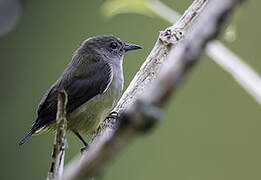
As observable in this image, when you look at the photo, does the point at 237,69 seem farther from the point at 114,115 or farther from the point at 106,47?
the point at 106,47

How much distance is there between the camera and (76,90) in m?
3.44

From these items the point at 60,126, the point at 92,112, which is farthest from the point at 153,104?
the point at 92,112

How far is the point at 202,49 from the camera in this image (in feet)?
1.85

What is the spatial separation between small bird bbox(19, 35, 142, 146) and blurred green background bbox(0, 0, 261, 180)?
2276 mm

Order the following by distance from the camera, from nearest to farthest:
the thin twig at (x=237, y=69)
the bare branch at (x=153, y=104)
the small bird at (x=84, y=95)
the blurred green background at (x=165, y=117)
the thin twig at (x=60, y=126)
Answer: the bare branch at (x=153, y=104)
the thin twig at (x=60, y=126)
the thin twig at (x=237, y=69)
the small bird at (x=84, y=95)
the blurred green background at (x=165, y=117)

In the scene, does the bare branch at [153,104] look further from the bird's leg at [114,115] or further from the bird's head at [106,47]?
the bird's head at [106,47]

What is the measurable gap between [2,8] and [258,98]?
26.0ft

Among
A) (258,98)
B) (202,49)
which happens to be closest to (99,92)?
(258,98)

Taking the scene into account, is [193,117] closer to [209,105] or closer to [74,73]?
[209,105]

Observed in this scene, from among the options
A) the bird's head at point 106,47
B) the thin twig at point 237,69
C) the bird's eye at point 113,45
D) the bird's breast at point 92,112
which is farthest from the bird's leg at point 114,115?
the thin twig at point 237,69

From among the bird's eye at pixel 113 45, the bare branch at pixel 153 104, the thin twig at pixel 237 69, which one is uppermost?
the bird's eye at pixel 113 45

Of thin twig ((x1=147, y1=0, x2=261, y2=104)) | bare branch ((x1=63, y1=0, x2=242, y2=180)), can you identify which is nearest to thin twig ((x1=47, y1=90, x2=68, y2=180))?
thin twig ((x1=147, y1=0, x2=261, y2=104))

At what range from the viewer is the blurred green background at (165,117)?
6535mm

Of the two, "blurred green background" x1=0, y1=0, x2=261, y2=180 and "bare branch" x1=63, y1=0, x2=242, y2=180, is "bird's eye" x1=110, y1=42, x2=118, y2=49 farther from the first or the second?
"bare branch" x1=63, y1=0, x2=242, y2=180
